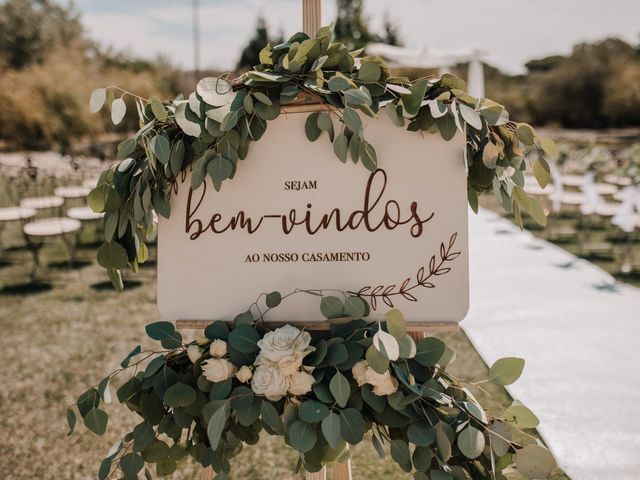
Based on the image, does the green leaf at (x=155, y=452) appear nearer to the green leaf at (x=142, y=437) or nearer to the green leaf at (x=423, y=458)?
the green leaf at (x=142, y=437)

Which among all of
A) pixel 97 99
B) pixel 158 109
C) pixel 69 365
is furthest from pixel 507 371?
pixel 69 365

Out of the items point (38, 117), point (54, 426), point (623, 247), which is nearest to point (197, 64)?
point (38, 117)

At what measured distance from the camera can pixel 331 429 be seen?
0.96m

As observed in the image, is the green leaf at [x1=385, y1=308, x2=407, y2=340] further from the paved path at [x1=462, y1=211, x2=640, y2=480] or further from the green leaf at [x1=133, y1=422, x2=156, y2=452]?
the paved path at [x1=462, y1=211, x2=640, y2=480]

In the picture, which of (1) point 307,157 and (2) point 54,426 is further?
(2) point 54,426

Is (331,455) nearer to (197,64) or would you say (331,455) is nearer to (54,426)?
(54,426)

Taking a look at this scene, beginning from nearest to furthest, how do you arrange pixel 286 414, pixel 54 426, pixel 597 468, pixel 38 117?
pixel 286 414, pixel 597 468, pixel 54 426, pixel 38 117

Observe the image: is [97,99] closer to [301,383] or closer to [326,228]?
[326,228]

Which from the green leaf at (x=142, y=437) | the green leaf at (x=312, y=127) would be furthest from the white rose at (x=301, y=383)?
the green leaf at (x=312, y=127)

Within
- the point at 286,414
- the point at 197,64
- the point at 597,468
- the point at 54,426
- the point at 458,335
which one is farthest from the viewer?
the point at 197,64

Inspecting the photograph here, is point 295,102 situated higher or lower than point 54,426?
higher

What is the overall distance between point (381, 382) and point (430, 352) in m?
0.12

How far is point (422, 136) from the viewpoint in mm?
1033

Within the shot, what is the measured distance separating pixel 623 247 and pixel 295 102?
5.69 meters
